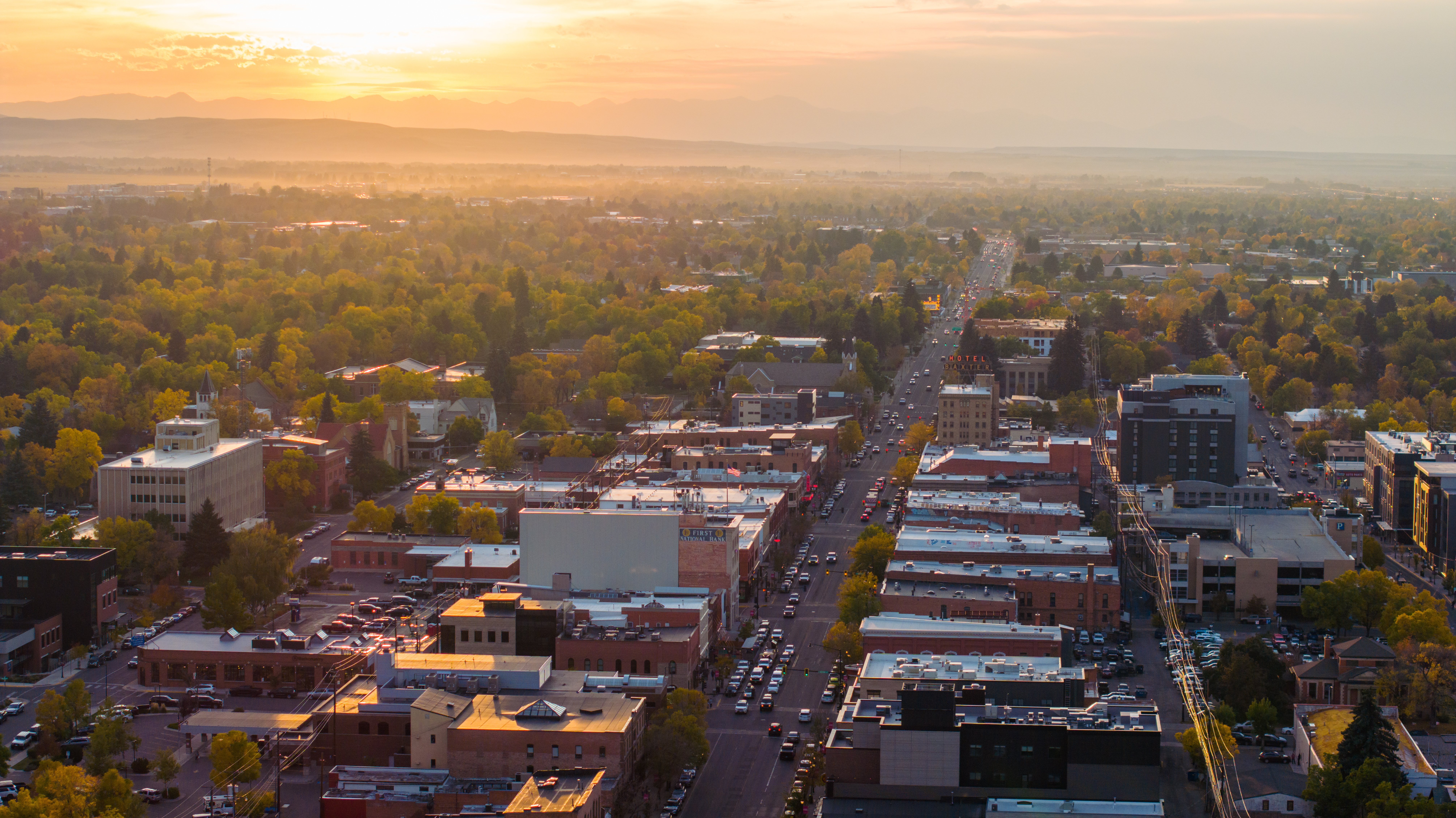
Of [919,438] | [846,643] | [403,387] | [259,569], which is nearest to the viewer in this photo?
[846,643]

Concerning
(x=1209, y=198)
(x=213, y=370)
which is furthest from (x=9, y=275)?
(x=1209, y=198)

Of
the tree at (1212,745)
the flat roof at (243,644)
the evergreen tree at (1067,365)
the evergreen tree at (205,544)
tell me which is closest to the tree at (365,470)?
the evergreen tree at (205,544)

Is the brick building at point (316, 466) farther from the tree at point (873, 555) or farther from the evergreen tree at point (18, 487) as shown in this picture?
the tree at point (873, 555)

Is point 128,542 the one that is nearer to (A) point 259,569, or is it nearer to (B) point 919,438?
(A) point 259,569

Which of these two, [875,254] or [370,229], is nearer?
[875,254]

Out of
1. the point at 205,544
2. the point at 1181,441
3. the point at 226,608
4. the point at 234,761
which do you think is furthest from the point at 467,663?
the point at 1181,441

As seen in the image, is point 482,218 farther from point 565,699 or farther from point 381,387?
point 565,699
